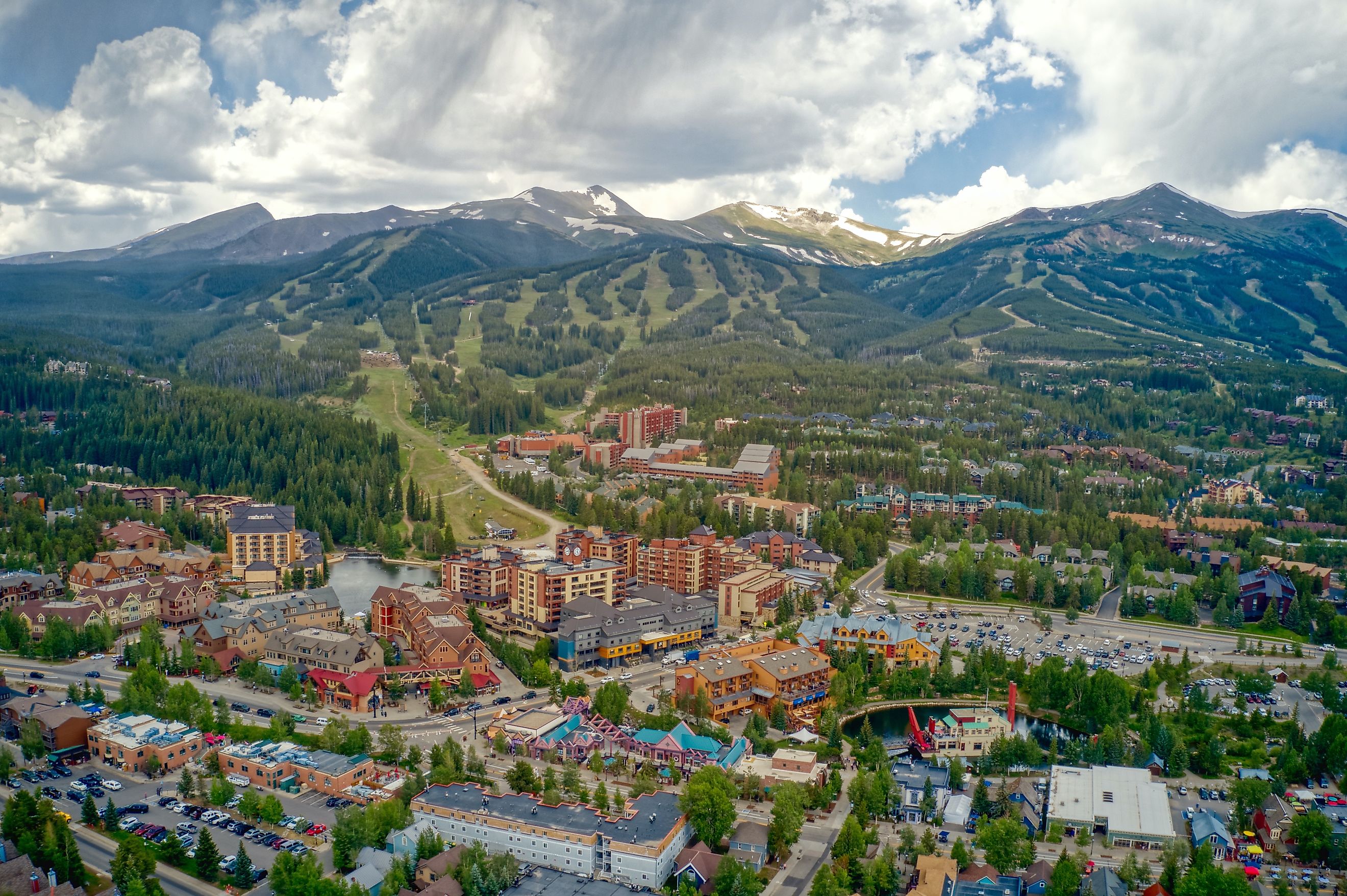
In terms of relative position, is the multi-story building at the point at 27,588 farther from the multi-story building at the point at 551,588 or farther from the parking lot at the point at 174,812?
the multi-story building at the point at 551,588

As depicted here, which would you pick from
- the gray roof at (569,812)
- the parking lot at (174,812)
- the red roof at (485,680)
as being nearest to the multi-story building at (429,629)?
the red roof at (485,680)

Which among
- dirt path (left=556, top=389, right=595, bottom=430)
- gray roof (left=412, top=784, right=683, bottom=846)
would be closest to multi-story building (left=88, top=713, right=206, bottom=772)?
gray roof (left=412, top=784, right=683, bottom=846)

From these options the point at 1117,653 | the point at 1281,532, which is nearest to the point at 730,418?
the point at 1281,532

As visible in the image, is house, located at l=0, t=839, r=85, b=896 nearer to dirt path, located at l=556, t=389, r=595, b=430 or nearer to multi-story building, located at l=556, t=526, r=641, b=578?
multi-story building, located at l=556, t=526, r=641, b=578

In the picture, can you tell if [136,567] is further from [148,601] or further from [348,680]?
[348,680]

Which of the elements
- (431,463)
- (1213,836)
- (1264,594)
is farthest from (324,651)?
(431,463)

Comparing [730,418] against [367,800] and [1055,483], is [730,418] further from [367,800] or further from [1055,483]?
[367,800]
